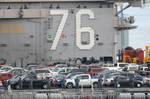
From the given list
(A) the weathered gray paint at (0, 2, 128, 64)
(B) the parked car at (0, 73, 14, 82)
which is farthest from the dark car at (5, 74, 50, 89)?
(A) the weathered gray paint at (0, 2, 128, 64)

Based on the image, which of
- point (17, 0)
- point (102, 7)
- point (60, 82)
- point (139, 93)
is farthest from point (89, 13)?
point (139, 93)

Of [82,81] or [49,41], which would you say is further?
[49,41]

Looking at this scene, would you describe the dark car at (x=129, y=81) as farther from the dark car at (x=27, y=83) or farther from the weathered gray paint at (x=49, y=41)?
the weathered gray paint at (x=49, y=41)

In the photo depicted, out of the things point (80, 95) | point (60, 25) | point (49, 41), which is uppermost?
point (60, 25)

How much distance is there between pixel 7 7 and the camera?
85.9 meters

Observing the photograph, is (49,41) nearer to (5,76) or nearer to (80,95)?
(5,76)

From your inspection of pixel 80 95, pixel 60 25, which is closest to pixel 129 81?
pixel 80 95

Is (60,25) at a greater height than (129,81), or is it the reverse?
(60,25)

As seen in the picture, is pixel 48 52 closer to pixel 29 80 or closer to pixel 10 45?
pixel 10 45

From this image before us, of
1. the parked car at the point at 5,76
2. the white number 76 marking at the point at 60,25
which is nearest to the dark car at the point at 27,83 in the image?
the parked car at the point at 5,76

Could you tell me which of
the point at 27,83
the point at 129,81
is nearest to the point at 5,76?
the point at 27,83

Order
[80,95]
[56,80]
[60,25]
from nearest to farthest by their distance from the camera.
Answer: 1. [80,95]
2. [56,80]
3. [60,25]

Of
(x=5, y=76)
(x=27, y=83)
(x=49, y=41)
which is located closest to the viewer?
(x=27, y=83)

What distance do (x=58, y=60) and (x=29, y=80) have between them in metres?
38.2
